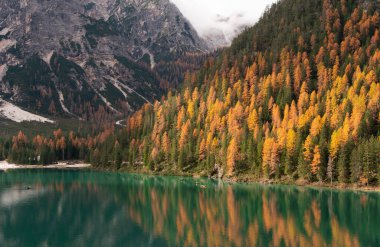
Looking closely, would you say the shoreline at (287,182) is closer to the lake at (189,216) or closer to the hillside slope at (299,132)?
the hillside slope at (299,132)

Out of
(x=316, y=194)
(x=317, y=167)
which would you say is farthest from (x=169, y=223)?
(x=317, y=167)

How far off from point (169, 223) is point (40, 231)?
23.5 m

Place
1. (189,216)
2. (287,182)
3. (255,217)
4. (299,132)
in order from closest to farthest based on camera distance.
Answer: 1. (255,217)
2. (189,216)
3. (287,182)
4. (299,132)

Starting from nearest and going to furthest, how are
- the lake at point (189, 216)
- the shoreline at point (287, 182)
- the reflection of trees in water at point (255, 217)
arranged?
the reflection of trees in water at point (255, 217) < the lake at point (189, 216) < the shoreline at point (287, 182)

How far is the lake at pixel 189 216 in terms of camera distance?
69000 millimetres

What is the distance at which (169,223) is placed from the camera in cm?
8212

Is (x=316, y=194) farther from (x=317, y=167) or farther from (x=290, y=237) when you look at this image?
(x=290, y=237)

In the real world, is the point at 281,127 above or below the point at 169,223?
above

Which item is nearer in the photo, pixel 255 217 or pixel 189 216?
pixel 255 217

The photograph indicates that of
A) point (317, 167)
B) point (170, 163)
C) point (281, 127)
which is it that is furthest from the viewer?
point (170, 163)

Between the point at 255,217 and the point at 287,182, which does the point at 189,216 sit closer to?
the point at 255,217

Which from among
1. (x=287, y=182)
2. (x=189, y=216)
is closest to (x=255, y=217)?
→ (x=189, y=216)

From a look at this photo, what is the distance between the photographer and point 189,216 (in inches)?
3501

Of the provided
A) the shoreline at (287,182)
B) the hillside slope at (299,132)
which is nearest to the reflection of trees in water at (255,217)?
the shoreline at (287,182)
